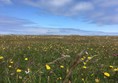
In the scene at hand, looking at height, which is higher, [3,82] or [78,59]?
[78,59]

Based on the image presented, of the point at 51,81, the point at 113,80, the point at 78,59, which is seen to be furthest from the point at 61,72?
the point at 78,59

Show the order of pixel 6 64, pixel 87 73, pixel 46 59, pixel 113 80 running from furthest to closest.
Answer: pixel 46 59 → pixel 6 64 → pixel 87 73 → pixel 113 80

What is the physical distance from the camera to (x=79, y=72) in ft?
21.9

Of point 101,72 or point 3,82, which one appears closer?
point 3,82

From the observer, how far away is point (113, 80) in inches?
238

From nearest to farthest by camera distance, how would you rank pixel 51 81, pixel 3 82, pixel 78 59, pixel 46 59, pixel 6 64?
pixel 78 59 < pixel 3 82 < pixel 51 81 < pixel 6 64 < pixel 46 59

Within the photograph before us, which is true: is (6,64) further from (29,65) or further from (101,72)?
(101,72)

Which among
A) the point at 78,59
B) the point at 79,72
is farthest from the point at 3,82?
the point at 78,59

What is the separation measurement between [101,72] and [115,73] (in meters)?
0.49

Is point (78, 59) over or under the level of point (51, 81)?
over

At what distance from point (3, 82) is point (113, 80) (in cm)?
301

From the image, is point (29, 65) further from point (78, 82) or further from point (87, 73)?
point (78, 82)

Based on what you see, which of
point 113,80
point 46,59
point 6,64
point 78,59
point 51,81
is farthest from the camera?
point 46,59

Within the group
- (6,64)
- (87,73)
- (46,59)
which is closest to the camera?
(87,73)
